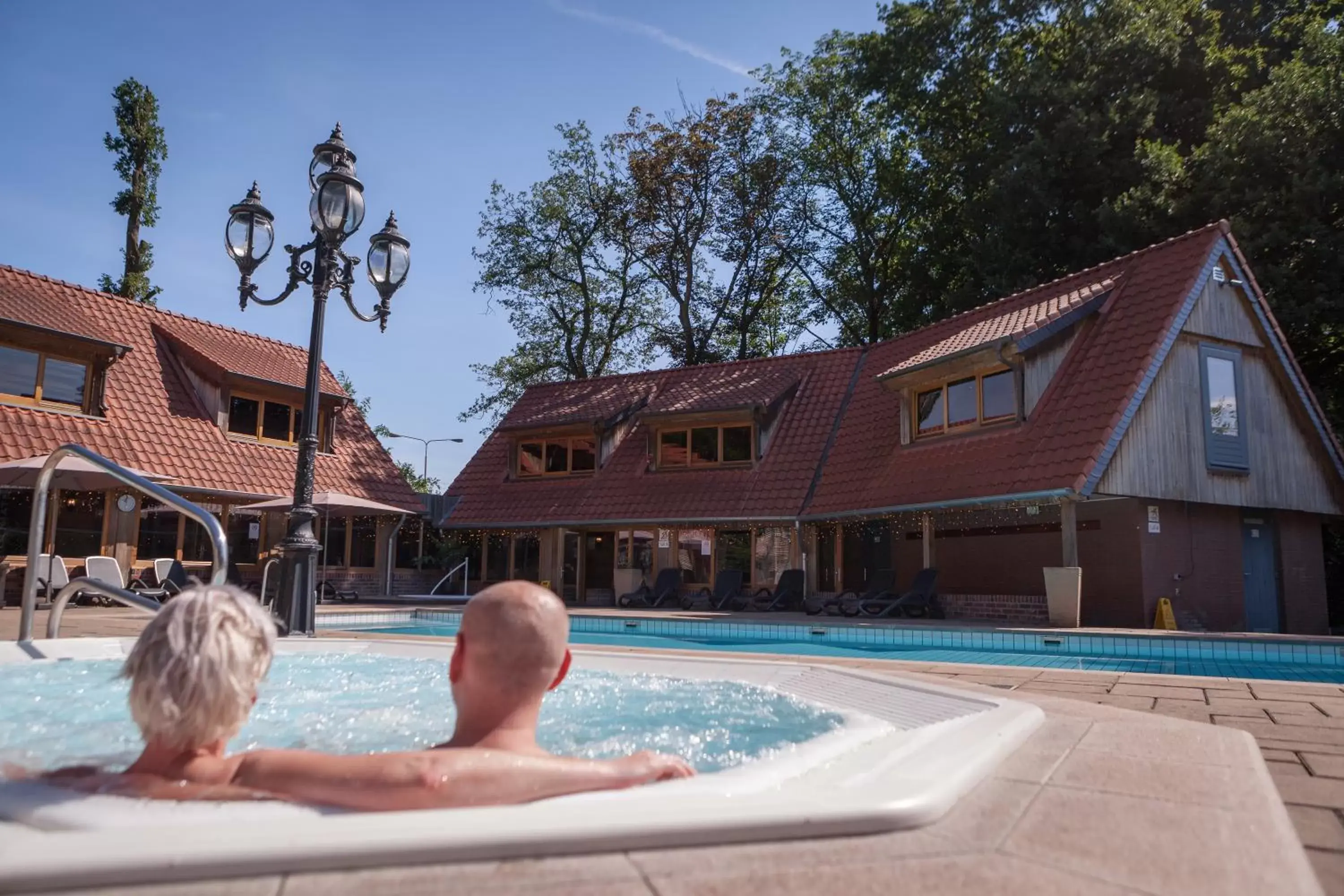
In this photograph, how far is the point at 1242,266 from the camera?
13953mm

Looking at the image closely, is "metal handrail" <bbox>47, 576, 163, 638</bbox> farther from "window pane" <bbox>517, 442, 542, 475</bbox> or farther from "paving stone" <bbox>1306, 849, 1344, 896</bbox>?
"window pane" <bbox>517, 442, 542, 475</bbox>

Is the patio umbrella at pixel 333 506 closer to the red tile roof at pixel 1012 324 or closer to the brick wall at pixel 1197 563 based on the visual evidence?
the red tile roof at pixel 1012 324

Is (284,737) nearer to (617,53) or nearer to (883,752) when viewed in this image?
(883,752)

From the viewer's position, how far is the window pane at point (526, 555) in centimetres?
2081

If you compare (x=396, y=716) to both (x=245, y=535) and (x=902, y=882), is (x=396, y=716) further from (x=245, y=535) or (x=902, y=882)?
(x=245, y=535)

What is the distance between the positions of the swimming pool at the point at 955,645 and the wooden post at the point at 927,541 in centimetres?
359

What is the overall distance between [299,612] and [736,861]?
6.45m

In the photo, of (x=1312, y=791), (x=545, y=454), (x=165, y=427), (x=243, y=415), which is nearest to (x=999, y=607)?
(x=545, y=454)

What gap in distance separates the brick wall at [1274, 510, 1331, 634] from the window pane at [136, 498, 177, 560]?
19244 mm

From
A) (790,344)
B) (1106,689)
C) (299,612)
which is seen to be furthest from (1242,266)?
(790,344)

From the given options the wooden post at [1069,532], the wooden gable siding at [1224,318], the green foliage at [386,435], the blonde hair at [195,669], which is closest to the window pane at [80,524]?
the wooden post at [1069,532]

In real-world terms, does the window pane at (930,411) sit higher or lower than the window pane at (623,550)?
higher

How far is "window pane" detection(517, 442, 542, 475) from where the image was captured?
848 inches

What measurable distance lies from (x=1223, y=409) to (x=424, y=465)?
1212 inches
